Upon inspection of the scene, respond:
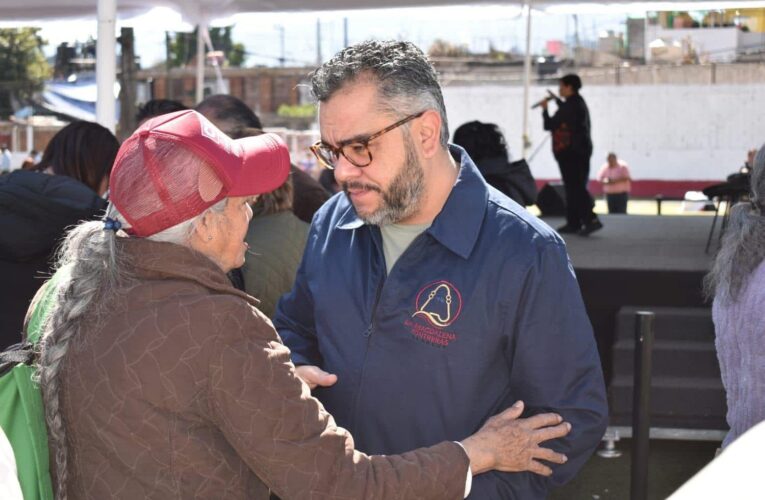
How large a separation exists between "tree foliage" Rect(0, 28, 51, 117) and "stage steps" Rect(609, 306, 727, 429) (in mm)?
23369

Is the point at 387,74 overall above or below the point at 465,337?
above

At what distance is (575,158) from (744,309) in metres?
8.00

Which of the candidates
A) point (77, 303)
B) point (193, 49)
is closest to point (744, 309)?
point (77, 303)

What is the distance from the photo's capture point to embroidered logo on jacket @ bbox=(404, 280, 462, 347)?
2268mm

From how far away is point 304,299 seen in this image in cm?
261

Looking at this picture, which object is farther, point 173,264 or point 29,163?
point 29,163

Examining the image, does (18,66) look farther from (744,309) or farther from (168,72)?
(744,309)

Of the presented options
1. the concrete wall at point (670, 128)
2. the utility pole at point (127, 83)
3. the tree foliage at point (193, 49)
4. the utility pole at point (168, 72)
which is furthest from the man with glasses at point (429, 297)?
the concrete wall at point (670, 128)

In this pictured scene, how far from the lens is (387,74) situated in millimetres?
2326

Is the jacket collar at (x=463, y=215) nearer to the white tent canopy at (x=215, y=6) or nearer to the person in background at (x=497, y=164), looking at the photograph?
the person in background at (x=497, y=164)

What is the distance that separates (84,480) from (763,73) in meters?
44.2

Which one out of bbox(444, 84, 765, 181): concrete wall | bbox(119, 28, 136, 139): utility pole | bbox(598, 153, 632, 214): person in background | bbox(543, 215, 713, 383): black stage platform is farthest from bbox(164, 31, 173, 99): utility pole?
bbox(543, 215, 713, 383): black stage platform

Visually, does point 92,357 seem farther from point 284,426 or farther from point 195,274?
point 284,426

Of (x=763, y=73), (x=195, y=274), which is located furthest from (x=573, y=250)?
(x=763, y=73)
